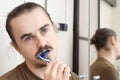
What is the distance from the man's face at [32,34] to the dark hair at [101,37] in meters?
0.72

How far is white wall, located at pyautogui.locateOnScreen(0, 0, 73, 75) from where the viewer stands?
39.5 inches

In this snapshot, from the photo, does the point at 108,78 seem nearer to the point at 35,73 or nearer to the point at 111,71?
the point at 111,71

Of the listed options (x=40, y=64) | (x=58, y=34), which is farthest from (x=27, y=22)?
(x=58, y=34)

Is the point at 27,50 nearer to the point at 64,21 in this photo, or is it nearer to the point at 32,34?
the point at 32,34

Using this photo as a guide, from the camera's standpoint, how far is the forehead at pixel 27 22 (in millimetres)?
817

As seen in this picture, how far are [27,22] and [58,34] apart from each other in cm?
64

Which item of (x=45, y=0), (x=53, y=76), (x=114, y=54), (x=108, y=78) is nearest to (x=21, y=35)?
(x=53, y=76)

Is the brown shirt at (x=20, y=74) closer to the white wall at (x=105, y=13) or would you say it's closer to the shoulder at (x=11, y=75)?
the shoulder at (x=11, y=75)

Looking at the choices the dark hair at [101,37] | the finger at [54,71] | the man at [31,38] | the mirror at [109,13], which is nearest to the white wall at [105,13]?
the mirror at [109,13]

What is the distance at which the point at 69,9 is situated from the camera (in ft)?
5.23

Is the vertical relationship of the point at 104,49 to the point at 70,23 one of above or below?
below

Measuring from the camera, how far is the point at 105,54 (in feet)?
5.01

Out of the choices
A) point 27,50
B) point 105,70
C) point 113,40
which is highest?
point 27,50

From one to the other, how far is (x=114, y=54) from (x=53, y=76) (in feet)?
3.13
